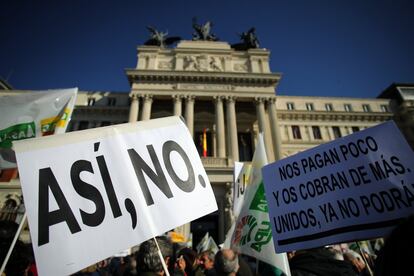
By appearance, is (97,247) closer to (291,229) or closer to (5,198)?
(291,229)

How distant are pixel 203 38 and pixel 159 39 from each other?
5300 mm

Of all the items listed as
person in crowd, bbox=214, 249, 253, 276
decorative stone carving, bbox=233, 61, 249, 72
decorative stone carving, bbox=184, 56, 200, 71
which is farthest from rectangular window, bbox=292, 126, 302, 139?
person in crowd, bbox=214, 249, 253, 276

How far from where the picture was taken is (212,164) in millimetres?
16203

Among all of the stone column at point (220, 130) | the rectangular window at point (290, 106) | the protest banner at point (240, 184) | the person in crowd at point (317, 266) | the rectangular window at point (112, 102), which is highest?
the rectangular window at point (290, 106)

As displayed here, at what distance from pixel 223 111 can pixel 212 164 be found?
6400 millimetres

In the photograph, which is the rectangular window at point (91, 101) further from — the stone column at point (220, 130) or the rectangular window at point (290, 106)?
the rectangular window at point (290, 106)

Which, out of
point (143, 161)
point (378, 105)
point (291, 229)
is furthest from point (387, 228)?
point (378, 105)

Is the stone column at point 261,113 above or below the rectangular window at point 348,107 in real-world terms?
below

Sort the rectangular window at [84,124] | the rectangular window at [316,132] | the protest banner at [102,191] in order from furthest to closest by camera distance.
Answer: the rectangular window at [316,132] → the rectangular window at [84,124] → the protest banner at [102,191]

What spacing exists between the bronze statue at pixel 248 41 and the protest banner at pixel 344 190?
84.9ft

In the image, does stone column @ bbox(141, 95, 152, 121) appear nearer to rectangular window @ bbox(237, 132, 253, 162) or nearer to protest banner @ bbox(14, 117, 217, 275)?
rectangular window @ bbox(237, 132, 253, 162)

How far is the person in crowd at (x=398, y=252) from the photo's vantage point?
816 mm

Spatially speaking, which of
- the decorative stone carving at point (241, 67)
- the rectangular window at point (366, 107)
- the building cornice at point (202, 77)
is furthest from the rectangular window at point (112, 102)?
the rectangular window at point (366, 107)

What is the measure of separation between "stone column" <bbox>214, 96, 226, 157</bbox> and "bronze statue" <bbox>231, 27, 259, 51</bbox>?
978 centimetres
